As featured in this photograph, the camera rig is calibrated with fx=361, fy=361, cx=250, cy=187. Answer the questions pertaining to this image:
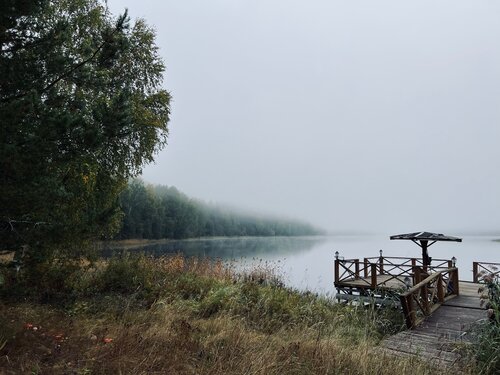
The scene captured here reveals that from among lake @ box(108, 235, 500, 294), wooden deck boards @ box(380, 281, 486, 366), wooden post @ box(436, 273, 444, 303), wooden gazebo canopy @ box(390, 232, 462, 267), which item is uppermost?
wooden gazebo canopy @ box(390, 232, 462, 267)

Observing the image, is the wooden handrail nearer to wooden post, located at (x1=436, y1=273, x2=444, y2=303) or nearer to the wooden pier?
the wooden pier

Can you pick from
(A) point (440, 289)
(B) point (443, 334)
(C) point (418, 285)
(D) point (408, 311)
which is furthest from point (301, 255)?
(B) point (443, 334)

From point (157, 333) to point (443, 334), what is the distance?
564cm

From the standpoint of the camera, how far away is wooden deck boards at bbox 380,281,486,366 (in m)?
6.11

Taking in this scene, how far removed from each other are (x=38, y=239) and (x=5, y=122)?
1772mm

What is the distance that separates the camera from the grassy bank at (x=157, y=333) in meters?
3.82

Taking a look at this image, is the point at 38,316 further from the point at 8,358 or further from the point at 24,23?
the point at 24,23

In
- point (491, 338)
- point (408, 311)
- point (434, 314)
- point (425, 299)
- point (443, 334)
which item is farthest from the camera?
point (434, 314)

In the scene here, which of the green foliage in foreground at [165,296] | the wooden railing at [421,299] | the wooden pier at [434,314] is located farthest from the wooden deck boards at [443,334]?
the green foliage in foreground at [165,296]

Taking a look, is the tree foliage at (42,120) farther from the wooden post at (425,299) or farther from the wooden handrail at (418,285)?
the wooden post at (425,299)

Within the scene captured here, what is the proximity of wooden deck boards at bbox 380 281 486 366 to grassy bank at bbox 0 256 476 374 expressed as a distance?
2.76 ft

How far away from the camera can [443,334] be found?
7137mm

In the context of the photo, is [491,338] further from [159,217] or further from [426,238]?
[159,217]

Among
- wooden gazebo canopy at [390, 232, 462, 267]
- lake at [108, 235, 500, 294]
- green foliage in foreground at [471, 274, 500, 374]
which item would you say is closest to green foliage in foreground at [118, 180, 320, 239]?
lake at [108, 235, 500, 294]
